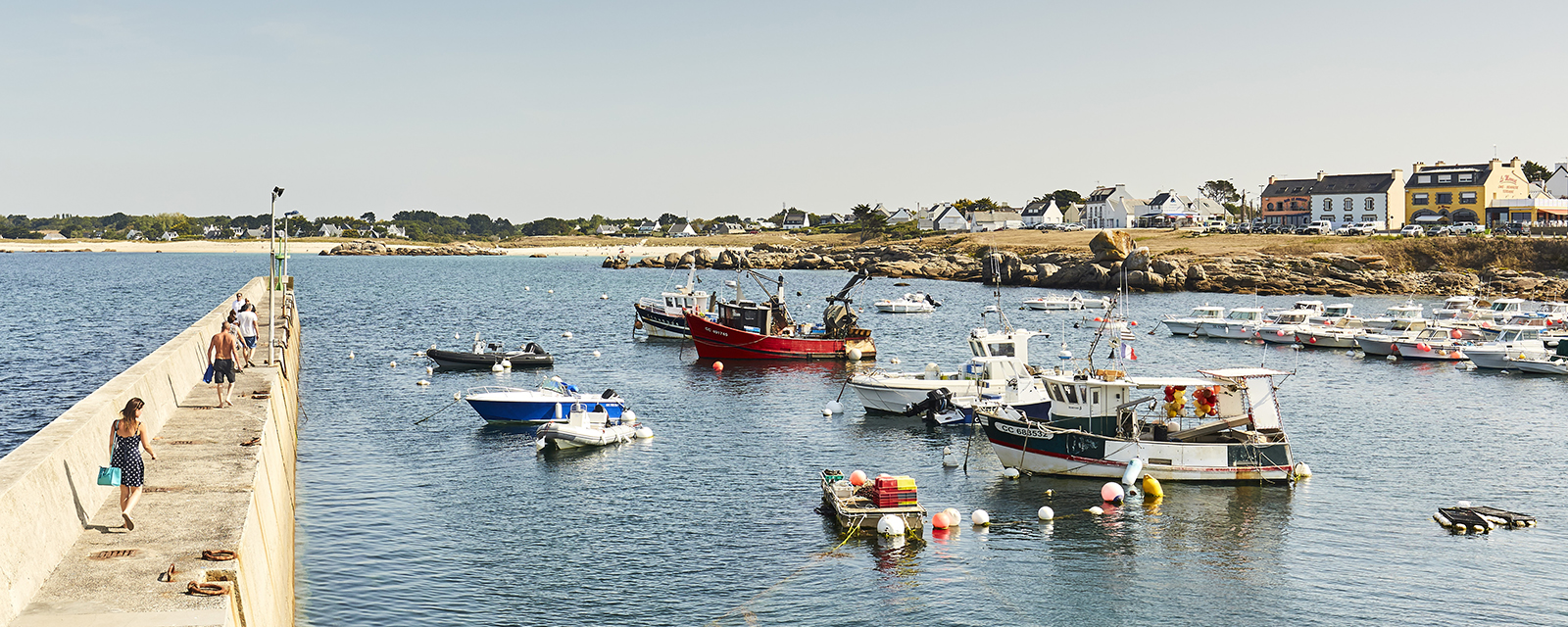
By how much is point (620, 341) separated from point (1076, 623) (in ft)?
164

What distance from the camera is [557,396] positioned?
37.0 metres

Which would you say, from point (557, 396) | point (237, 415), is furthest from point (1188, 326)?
point (237, 415)

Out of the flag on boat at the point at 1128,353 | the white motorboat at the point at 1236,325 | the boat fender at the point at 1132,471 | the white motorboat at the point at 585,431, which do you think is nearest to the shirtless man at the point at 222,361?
the white motorboat at the point at 585,431

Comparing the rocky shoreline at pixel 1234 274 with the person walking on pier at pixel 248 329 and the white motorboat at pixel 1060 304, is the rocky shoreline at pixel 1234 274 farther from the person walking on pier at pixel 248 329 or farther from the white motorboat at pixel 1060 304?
the person walking on pier at pixel 248 329

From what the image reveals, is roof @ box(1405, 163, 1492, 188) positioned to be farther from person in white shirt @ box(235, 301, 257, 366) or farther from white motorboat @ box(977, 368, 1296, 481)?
person in white shirt @ box(235, 301, 257, 366)

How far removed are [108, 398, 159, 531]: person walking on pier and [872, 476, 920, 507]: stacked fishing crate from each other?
1512 centimetres

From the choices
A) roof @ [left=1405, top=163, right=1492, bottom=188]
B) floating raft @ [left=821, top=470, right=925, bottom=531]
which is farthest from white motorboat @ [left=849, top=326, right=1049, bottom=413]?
roof @ [left=1405, top=163, right=1492, bottom=188]

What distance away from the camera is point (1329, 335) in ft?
214

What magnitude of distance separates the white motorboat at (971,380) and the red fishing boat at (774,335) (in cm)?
1604

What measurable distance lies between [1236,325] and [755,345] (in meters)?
31.7

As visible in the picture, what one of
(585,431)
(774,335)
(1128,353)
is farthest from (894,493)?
(774,335)

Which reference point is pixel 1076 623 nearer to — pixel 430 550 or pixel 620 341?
pixel 430 550

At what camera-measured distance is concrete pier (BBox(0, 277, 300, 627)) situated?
39.9ft

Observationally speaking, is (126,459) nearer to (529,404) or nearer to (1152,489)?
(529,404)
